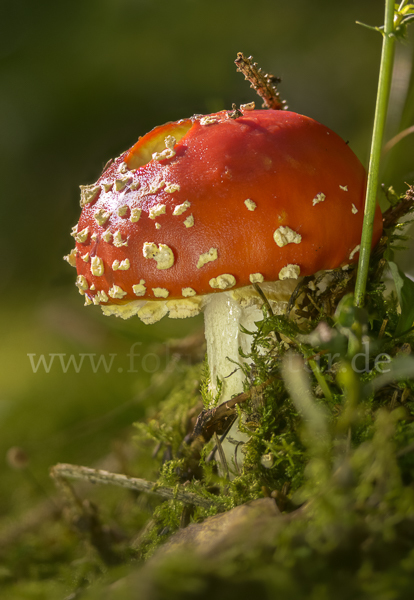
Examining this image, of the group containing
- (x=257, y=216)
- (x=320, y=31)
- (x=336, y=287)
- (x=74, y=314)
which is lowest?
(x=336, y=287)

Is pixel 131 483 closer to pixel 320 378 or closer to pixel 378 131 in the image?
pixel 320 378

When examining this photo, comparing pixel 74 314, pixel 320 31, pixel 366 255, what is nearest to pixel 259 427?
pixel 366 255

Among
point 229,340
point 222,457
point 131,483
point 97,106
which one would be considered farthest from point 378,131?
point 97,106

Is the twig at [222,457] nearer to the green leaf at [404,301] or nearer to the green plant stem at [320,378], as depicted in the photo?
the green plant stem at [320,378]

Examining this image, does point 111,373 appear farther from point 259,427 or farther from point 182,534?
point 182,534

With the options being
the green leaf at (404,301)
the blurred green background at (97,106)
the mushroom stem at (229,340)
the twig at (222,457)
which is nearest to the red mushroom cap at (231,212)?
the green leaf at (404,301)

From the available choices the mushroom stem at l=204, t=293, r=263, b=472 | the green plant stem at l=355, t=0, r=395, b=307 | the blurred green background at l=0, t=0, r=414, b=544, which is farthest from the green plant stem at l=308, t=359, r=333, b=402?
the blurred green background at l=0, t=0, r=414, b=544
